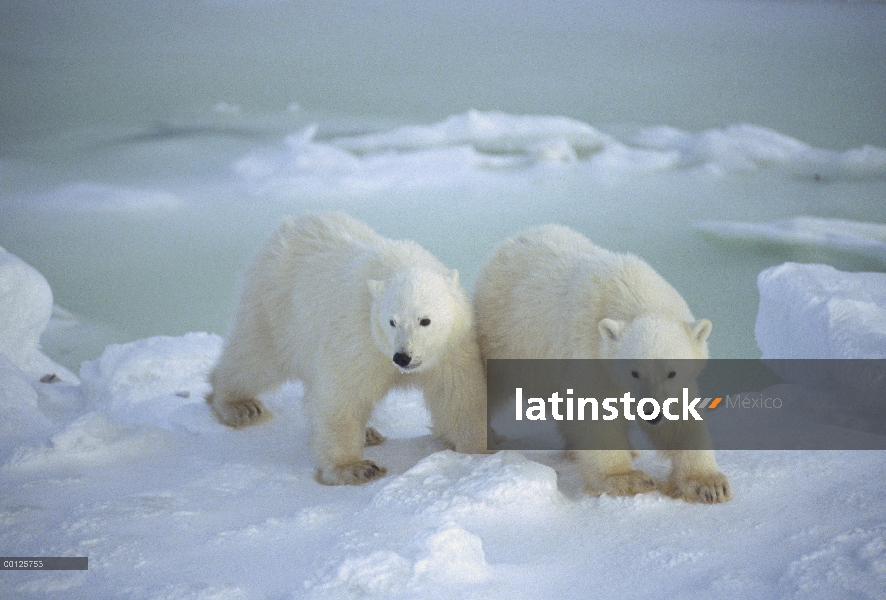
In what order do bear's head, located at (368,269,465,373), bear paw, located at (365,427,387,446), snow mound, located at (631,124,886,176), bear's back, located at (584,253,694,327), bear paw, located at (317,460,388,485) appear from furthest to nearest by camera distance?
snow mound, located at (631,124,886,176), bear paw, located at (365,427,387,446), bear paw, located at (317,460,388,485), bear's head, located at (368,269,465,373), bear's back, located at (584,253,694,327)

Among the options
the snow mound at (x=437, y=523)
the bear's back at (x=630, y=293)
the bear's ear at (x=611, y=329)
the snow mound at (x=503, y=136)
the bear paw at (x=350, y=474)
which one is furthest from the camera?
the snow mound at (x=503, y=136)

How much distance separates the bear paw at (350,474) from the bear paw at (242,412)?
1.34m

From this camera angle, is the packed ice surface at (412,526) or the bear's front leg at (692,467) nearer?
the packed ice surface at (412,526)

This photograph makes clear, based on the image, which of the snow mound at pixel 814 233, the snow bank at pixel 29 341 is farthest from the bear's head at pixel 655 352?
the snow mound at pixel 814 233

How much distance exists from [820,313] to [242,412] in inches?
167

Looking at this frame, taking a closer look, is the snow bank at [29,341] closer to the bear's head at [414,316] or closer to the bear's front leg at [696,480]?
the bear's head at [414,316]

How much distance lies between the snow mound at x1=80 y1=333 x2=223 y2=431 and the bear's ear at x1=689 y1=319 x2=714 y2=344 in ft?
13.3

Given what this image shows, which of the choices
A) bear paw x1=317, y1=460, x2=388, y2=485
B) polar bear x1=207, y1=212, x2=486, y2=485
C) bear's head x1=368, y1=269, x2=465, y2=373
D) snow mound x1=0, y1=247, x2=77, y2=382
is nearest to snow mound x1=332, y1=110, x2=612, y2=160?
snow mound x1=0, y1=247, x2=77, y2=382

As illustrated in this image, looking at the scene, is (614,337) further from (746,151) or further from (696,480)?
(746,151)

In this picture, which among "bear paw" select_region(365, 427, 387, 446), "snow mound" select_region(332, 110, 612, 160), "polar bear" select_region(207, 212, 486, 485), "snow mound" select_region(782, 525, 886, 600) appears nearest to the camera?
"snow mound" select_region(782, 525, 886, 600)

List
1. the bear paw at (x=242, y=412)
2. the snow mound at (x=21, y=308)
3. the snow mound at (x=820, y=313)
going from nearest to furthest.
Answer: the snow mound at (x=820, y=313) → the bear paw at (x=242, y=412) → the snow mound at (x=21, y=308)

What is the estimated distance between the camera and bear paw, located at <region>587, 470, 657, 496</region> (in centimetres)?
408

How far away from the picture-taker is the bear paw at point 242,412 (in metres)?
5.74

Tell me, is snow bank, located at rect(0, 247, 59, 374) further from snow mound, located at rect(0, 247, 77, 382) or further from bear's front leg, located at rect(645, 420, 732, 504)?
bear's front leg, located at rect(645, 420, 732, 504)
